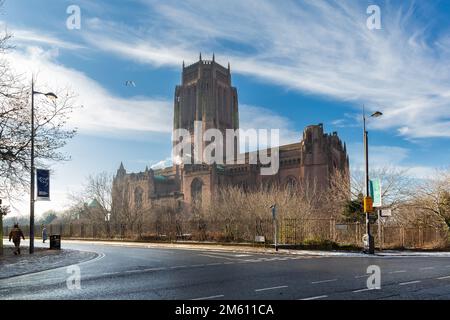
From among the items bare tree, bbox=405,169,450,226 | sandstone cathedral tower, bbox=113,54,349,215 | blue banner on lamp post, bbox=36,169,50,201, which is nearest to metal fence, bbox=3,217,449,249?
bare tree, bbox=405,169,450,226

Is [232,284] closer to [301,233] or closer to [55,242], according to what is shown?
[301,233]

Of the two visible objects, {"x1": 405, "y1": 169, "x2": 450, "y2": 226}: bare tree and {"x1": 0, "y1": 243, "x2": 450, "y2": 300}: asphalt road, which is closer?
{"x1": 0, "y1": 243, "x2": 450, "y2": 300}: asphalt road

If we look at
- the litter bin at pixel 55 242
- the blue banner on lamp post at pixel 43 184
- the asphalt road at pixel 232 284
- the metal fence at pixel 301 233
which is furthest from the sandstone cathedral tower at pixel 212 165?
the asphalt road at pixel 232 284

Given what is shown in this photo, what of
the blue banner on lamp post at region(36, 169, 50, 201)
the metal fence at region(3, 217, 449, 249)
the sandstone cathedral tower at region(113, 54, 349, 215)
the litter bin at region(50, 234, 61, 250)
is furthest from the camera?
the sandstone cathedral tower at region(113, 54, 349, 215)

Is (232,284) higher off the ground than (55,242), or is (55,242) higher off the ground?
(232,284)

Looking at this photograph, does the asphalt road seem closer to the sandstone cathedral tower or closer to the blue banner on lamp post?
the blue banner on lamp post

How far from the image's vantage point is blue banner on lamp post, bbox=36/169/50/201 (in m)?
23.1

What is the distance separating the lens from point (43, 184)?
2333 centimetres

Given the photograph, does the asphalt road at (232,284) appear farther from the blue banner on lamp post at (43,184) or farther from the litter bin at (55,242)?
the litter bin at (55,242)

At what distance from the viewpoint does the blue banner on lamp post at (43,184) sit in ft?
75.9

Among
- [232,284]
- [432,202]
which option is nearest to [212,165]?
[432,202]

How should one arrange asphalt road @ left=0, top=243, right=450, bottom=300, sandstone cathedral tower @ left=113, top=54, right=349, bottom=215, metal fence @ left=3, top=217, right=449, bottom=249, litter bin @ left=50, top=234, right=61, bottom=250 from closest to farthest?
asphalt road @ left=0, top=243, right=450, bottom=300, litter bin @ left=50, top=234, right=61, bottom=250, metal fence @ left=3, top=217, right=449, bottom=249, sandstone cathedral tower @ left=113, top=54, right=349, bottom=215
